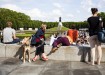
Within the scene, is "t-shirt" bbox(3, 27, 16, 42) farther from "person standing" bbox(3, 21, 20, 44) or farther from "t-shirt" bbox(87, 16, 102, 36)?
"t-shirt" bbox(87, 16, 102, 36)

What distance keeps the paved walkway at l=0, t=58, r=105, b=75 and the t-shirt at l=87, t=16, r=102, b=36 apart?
1239mm

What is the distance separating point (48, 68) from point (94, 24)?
2343 millimetres

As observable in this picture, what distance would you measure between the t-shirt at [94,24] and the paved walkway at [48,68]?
48.8 inches

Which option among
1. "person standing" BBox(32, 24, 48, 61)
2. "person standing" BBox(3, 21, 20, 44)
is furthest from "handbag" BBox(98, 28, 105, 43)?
"person standing" BBox(3, 21, 20, 44)

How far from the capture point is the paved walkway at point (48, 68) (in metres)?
10.9

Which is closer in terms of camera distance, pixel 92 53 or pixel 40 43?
pixel 92 53

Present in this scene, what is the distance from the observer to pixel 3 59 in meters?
14.0

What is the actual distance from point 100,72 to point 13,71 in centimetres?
274

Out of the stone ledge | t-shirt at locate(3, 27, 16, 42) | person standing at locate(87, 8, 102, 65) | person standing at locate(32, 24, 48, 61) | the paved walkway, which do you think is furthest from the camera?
t-shirt at locate(3, 27, 16, 42)

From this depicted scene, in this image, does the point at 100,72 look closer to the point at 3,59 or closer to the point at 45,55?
the point at 45,55

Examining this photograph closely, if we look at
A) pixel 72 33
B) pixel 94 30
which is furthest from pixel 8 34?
pixel 94 30

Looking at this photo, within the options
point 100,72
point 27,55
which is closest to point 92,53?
point 100,72

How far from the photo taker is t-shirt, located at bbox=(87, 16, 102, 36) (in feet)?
41.1

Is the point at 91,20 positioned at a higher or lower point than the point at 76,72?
higher
